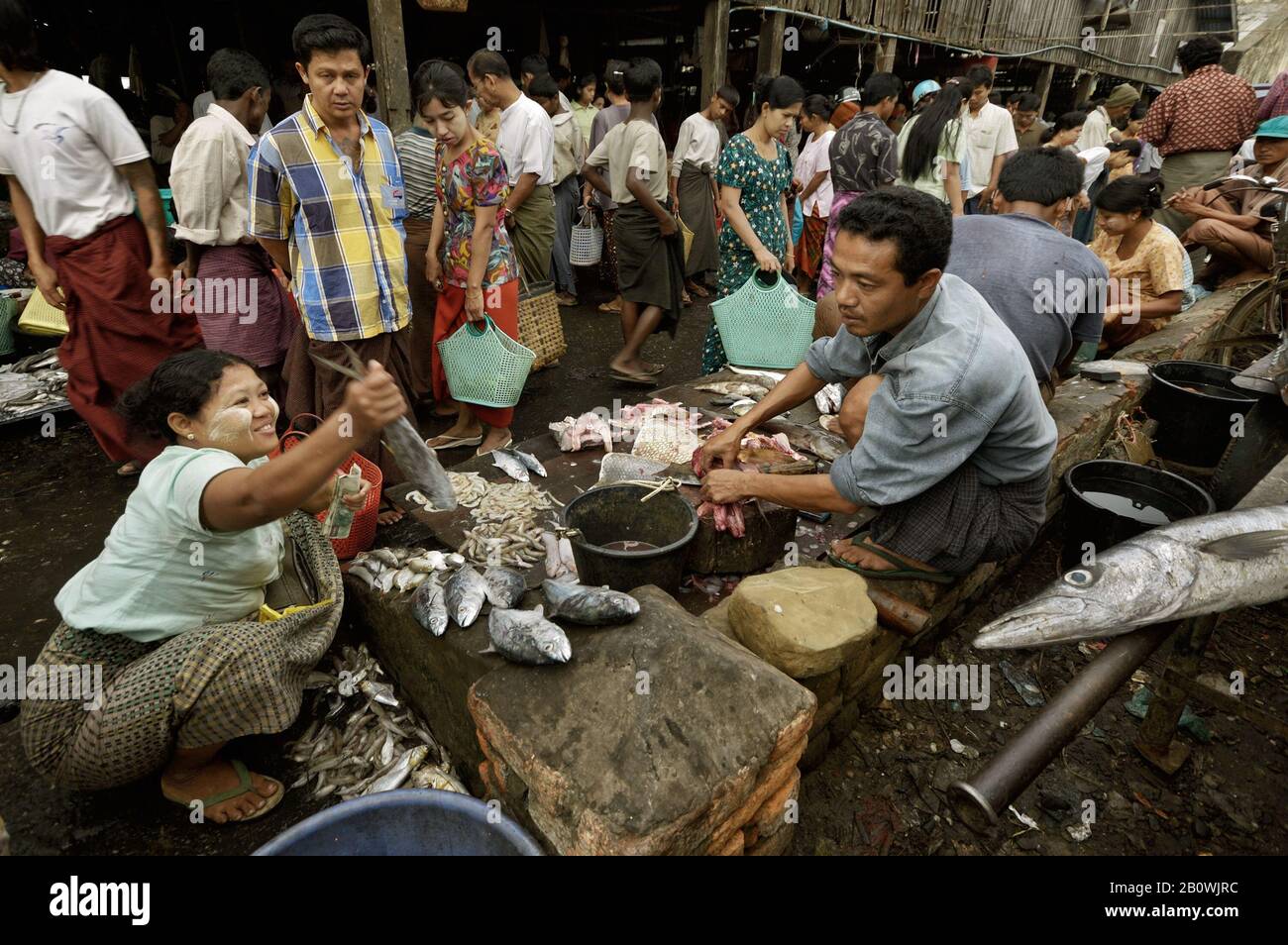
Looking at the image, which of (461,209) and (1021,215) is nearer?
(1021,215)

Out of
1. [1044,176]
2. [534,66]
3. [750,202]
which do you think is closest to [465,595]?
[1044,176]

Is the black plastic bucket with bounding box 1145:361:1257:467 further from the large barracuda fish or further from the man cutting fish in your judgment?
the large barracuda fish

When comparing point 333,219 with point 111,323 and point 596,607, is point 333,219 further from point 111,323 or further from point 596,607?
point 596,607

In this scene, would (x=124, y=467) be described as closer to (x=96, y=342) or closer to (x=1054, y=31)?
(x=96, y=342)

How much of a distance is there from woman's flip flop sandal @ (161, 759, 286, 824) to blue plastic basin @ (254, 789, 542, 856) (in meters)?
0.94

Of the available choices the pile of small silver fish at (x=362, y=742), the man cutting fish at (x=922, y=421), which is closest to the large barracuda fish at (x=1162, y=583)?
the man cutting fish at (x=922, y=421)

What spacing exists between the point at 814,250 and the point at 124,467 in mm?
6269

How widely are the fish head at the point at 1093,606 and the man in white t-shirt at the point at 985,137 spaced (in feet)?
20.8

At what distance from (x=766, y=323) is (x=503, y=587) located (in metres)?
2.96

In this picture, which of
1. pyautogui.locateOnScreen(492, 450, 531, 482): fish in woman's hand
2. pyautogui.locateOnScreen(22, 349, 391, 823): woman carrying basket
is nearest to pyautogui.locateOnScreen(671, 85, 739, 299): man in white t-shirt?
pyautogui.locateOnScreen(492, 450, 531, 482): fish in woman's hand

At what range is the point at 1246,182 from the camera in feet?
18.8

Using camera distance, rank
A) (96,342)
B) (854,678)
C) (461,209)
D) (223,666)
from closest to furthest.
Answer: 1. (223,666)
2. (854,678)
3. (96,342)
4. (461,209)
